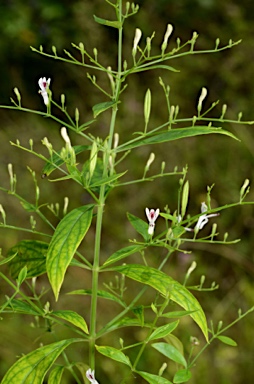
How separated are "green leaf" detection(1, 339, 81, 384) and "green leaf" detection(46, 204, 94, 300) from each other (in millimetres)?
122

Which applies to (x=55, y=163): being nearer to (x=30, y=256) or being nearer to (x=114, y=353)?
(x=30, y=256)

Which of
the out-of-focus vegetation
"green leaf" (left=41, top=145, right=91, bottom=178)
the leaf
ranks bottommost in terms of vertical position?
the out-of-focus vegetation

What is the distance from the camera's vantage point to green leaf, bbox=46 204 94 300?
0.87 metres

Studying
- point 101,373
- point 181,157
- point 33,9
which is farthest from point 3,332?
point 33,9

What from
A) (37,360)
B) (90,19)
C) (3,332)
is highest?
(90,19)

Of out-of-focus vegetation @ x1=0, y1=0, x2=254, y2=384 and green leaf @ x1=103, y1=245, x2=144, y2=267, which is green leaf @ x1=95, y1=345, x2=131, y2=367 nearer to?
green leaf @ x1=103, y1=245, x2=144, y2=267

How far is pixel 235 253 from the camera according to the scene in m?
2.66

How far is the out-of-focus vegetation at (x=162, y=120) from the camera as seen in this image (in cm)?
252

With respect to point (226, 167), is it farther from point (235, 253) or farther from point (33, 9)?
point (33, 9)

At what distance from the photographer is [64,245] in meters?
0.89

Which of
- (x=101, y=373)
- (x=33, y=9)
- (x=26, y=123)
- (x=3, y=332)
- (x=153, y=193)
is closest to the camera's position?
(x=101, y=373)

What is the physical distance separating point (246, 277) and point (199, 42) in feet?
4.65

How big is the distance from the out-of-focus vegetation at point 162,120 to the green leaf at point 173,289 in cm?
135

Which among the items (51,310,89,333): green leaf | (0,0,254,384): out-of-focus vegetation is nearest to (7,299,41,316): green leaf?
(51,310,89,333): green leaf
